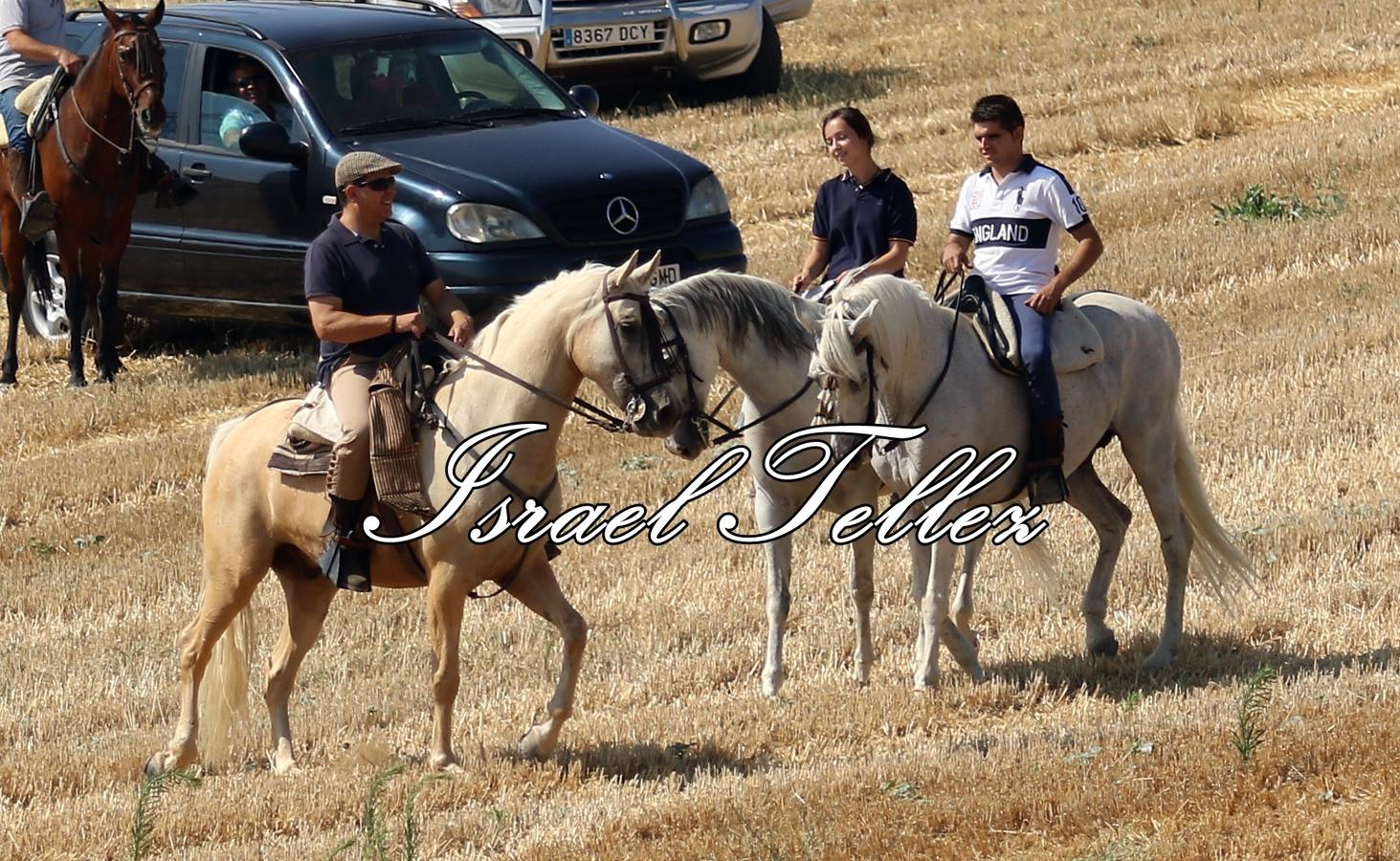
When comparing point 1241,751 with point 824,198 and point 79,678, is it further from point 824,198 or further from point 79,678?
point 79,678

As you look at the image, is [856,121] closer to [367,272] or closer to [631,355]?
[631,355]

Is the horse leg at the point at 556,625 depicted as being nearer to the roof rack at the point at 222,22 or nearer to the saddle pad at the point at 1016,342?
the saddle pad at the point at 1016,342

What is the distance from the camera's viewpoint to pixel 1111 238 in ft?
52.9

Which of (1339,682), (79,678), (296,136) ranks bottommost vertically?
(79,678)

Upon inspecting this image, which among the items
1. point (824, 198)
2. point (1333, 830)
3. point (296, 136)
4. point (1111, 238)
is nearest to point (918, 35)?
point (1111, 238)

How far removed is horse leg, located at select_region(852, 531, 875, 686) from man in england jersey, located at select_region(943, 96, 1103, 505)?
702mm

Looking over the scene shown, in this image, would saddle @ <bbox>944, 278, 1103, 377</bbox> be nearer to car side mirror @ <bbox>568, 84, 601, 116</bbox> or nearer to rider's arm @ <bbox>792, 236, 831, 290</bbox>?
rider's arm @ <bbox>792, 236, 831, 290</bbox>

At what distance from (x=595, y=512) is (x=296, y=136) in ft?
20.4

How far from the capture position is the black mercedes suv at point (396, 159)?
12672 mm

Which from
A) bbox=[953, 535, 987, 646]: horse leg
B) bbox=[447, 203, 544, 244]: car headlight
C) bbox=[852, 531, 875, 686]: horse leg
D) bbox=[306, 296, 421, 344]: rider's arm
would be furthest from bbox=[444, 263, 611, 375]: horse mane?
bbox=[447, 203, 544, 244]: car headlight

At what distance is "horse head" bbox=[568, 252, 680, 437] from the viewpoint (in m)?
6.78

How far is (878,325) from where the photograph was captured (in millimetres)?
7633

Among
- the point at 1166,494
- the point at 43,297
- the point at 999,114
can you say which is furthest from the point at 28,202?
the point at 1166,494

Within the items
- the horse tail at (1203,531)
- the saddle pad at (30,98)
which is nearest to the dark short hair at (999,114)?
the horse tail at (1203,531)
